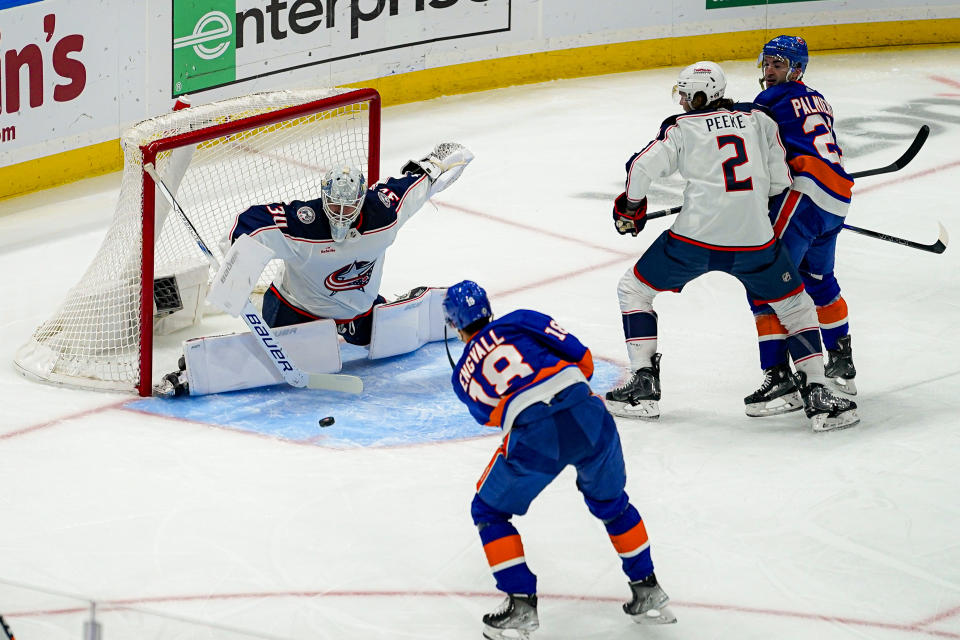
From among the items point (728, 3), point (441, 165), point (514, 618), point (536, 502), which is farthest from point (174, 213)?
point (728, 3)

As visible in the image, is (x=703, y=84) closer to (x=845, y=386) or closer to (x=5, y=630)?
(x=845, y=386)

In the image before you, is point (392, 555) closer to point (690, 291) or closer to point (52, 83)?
point (690, 291)

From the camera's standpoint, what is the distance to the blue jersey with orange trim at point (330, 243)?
4793 mm

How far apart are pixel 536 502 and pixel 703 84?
1.37m

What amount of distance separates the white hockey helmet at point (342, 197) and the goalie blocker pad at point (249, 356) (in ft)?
1.27

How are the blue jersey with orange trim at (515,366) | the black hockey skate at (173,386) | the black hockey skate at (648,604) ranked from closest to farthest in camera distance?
the blue jersey with orange trim at (515,366) → the black hockey skate at (648,604) → the black hockey skate at (173,386)

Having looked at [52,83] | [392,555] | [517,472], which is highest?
[52,83]

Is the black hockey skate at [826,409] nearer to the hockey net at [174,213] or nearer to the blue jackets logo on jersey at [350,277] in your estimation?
the blue jackets logo on jersey at [350,277]

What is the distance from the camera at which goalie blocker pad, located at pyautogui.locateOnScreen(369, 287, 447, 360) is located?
5258mm

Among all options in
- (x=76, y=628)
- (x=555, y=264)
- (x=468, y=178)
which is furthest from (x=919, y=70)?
(x=76, y=628)

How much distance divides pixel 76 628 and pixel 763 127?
2767 millimetres

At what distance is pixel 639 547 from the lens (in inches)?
135

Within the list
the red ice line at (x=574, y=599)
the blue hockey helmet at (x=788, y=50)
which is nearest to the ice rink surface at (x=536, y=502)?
the red ice line at (x=574, y=599)

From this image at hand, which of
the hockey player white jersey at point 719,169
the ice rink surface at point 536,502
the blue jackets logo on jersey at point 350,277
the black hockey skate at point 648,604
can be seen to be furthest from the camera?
the blue jackets logo on jersey at point 350,277
